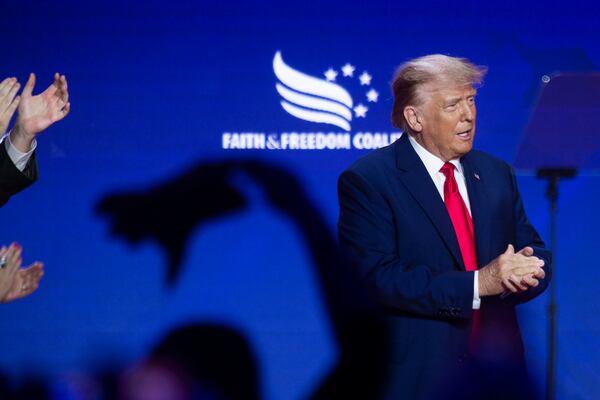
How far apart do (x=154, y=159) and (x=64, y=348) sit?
98 centimetres

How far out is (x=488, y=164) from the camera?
2723 mm

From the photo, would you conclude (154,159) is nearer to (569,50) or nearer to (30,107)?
(30,107)

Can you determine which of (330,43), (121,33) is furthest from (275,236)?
(121,33)

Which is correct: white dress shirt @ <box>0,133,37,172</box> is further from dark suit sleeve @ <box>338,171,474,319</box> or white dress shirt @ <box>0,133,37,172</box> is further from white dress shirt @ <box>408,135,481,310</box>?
white dress shirt @ <box>408,135,481,310</box>

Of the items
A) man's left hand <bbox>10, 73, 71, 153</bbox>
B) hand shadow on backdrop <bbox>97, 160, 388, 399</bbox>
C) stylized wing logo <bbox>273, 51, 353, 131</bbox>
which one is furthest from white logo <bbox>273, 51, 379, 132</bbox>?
man's left hand <bbox>10, 73, 71, 153</bbox>

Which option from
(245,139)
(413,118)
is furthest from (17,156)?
(245,139)

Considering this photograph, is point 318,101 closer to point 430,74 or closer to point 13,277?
point 430,74

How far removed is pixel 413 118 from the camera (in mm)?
2682

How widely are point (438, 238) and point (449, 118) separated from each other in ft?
1.26

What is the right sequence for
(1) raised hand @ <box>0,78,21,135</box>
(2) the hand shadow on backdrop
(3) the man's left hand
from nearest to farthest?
(1) raised hand @ <box>0,78,21,135</box> → (3) the man's left hand → (2) the hand shadow on backdrop

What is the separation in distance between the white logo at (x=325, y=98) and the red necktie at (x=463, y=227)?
4.90ft

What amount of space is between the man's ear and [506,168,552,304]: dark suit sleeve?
338mm

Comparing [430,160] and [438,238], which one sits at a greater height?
[430,160]

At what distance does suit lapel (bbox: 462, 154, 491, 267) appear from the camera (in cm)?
253
